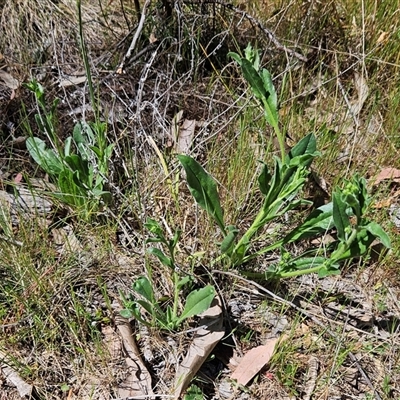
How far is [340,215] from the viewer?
4.74 ft

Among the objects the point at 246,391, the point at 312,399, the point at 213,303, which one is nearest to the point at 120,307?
the point at 213,303

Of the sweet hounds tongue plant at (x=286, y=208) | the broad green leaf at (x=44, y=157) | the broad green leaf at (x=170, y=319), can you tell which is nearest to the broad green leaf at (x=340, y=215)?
the sweet hounds tongue plant at (x=286, y=208)

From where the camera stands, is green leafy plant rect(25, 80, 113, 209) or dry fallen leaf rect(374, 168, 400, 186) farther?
dry fallen leaf rect(374, 168, 400, 186)

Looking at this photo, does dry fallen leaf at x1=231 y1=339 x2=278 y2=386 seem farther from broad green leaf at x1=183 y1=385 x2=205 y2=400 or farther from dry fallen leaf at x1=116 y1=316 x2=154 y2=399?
dry fallen leaf at x1=116 y1=316 x2=154 y2=399

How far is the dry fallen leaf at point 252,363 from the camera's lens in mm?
1511

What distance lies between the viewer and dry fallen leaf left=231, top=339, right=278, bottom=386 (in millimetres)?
1511

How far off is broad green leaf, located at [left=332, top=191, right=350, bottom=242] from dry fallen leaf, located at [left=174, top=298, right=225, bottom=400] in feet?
1.44

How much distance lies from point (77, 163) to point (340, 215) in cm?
87

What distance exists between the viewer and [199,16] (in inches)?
88.5

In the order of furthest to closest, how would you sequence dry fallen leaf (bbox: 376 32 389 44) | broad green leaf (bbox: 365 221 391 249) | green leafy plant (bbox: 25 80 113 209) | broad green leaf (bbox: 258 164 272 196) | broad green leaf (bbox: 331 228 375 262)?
dry fallen leaf (bbox: 376 32 389 44)
green leafy plant (bbox: 25 80 113 209)
broad green leaf (bbox: 258 164 272 196)
broad green leaf (bbox: 331 228 375 262)
broad green leaf (bbox: 365 221 391 249)

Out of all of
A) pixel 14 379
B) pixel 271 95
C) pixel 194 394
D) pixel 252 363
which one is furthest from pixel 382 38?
pixel 14 379

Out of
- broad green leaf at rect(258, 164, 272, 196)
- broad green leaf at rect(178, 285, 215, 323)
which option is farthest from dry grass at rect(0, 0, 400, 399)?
broad green leaf at rect(258, 164, 272, 196)

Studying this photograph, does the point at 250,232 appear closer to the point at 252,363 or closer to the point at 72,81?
the point at 252,363

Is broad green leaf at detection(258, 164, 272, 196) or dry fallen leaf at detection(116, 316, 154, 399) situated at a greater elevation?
broad green leaf at detection(258, 164, 272, 196)
